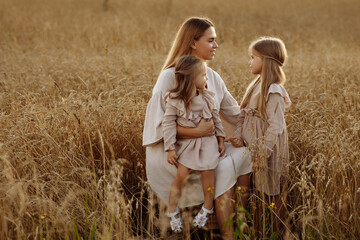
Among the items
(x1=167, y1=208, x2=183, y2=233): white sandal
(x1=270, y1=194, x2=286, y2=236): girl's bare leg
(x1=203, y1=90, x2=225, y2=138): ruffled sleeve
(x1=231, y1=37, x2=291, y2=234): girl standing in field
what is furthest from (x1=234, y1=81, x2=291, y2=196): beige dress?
(x1=167, y1=208, x2=183, y2=233): white sandal

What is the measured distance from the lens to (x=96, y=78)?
5.40 m

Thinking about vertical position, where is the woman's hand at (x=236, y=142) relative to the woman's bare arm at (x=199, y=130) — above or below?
below

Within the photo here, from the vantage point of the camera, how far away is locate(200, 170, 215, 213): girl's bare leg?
2.78 m

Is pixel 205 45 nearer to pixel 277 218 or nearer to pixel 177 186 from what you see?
pixel 177 186

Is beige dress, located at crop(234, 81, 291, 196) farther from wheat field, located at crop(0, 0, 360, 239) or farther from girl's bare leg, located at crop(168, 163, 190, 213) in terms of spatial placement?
girl's bare leg, located at crop(168, 163, 190, 213)

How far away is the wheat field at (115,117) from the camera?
247 centimetres

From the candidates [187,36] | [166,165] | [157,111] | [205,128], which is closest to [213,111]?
[205,128]

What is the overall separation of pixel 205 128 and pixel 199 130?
5cm

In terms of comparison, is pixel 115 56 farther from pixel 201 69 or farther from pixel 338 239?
pixel 338 239

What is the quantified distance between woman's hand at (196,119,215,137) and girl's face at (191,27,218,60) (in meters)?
0.65

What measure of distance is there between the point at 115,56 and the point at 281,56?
4.84 m

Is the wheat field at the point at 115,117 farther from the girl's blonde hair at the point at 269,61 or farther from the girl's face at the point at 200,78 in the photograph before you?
the girl's face at the point at 200,78

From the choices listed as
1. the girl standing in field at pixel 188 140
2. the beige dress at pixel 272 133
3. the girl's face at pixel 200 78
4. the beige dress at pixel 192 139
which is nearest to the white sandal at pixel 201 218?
the girl standing in field at pixel 188 140

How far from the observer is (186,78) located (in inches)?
112
